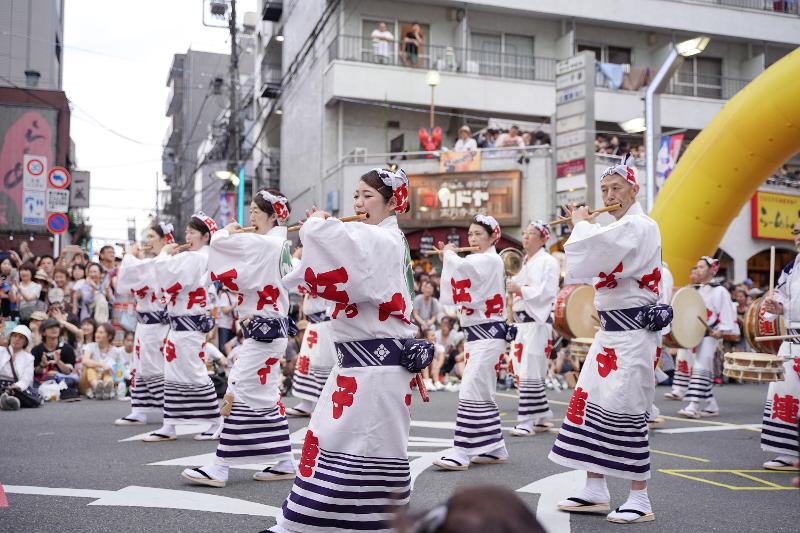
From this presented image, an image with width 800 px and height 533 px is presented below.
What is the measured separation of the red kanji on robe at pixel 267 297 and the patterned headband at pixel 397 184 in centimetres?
210

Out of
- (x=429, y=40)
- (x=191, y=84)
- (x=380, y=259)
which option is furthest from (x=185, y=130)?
(x=380, y=259)

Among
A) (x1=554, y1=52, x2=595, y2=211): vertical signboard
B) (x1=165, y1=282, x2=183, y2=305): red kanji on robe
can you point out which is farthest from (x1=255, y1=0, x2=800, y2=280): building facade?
(x1=165, y1=282, x2=183, y2=305): red kanji on robe

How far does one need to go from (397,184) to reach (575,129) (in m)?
14.1

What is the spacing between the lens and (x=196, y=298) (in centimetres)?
736

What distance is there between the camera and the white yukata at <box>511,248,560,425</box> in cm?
820

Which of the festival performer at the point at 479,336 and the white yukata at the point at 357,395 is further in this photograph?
the festival performer at the point at 479,336

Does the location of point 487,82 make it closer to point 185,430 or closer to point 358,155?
point 358,155

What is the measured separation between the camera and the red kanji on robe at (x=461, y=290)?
21.8 feet

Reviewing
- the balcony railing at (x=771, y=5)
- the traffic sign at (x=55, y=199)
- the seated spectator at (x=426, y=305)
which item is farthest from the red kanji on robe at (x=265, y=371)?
the balcony railing at (x=771, y=5)

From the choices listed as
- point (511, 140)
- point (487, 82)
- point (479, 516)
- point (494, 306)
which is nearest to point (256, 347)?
point (494, 306)

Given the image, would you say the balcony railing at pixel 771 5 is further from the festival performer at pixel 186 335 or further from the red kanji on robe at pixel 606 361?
the red kanji on robe at pixel 606 361

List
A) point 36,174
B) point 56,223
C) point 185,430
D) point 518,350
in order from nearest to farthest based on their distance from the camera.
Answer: point 185,430 < point 518,350 < point 56,223 < point 36,174

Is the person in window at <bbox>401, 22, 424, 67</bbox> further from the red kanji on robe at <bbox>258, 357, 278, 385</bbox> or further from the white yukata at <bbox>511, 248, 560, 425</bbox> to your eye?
the red kanji on robe at <bbox>258, 357, 278, 385</bbox>

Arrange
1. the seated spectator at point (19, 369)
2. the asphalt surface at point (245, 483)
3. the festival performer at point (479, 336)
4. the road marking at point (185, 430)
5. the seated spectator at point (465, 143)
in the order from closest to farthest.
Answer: the asphalt surface at point (245, 483) → the festival performer at point (479, 336) → the road marking at point (185, 430) → the seated spectator at point (19, 369) → the seated spectator at point (465, 143)
